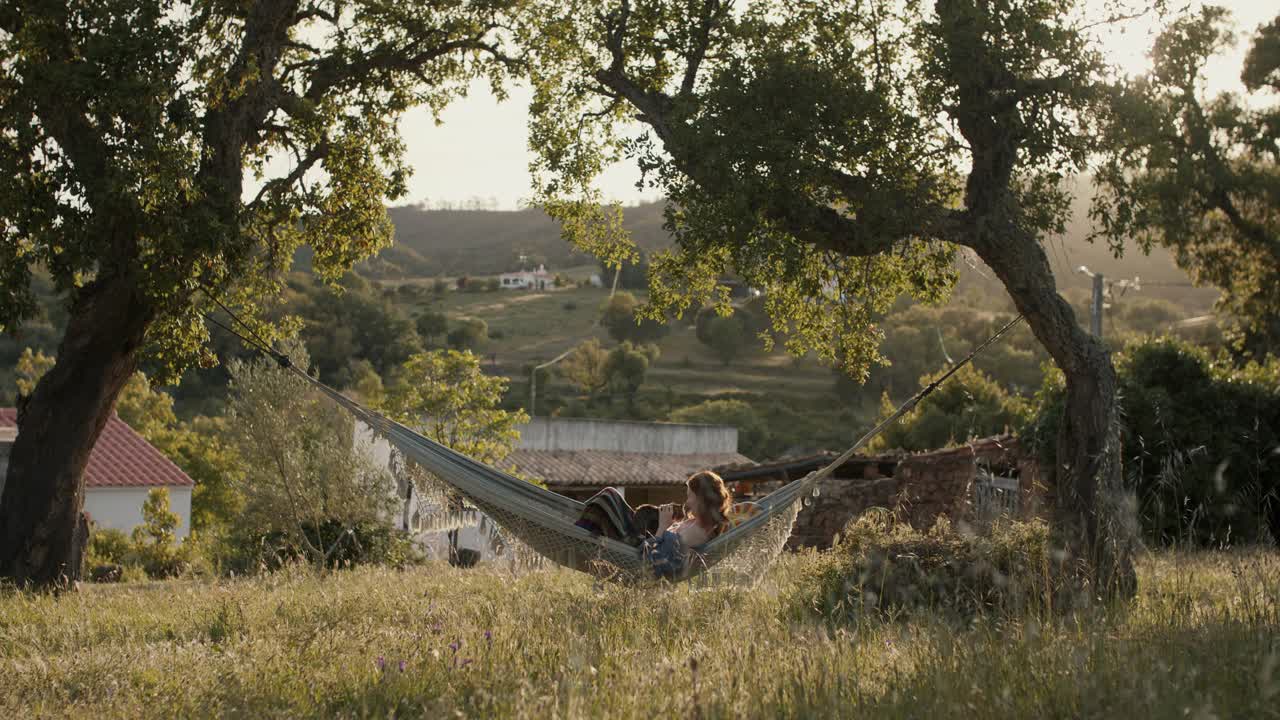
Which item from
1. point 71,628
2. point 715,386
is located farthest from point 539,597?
point 715,386

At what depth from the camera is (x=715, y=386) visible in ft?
198

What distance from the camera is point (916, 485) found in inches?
566

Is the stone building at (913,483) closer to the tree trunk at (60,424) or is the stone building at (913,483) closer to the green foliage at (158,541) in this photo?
the tree trunk at (60,424)

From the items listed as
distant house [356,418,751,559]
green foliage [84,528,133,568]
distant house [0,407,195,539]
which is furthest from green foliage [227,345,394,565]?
distant house [0,407,195,539]

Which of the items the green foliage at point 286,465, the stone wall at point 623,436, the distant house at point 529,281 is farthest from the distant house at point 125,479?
the distant house at point 529,281

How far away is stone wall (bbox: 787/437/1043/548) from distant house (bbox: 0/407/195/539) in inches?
647

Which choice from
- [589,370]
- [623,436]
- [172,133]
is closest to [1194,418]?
[172,133]

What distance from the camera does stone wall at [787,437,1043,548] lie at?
13641 mm

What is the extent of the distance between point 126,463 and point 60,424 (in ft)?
72.0

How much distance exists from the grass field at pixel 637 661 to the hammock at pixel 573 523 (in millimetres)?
461

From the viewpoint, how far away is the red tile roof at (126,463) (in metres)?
26.8

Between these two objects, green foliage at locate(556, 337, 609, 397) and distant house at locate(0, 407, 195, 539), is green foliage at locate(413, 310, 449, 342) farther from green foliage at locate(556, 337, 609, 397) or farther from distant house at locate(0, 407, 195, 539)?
Answer: distant house at locate(0, 407, 195, 539)

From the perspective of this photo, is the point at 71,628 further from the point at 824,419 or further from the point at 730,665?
the point at 824,419

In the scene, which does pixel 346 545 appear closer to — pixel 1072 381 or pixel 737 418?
pixel 1072 381
